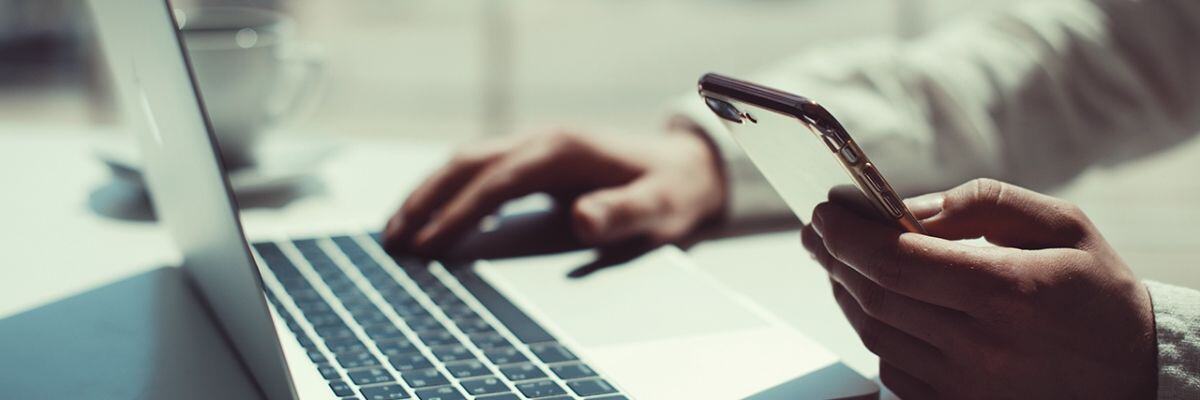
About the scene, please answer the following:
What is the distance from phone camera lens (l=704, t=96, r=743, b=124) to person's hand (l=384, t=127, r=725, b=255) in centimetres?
21

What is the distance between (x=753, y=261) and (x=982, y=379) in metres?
0.24

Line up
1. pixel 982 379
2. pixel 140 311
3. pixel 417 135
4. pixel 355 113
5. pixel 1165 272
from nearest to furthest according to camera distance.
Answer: pixel 982 379 < pixel 140 311 < pixel 1165 272 < pixel 417 135 < pixel 355 113

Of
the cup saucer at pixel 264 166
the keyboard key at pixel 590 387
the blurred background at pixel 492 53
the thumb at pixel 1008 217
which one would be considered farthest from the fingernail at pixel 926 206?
the blurred background at pixel 492 53

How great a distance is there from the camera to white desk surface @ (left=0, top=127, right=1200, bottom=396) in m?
0.57

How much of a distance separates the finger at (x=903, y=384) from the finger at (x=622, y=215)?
0.21m

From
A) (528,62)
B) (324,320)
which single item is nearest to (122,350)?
(324,320)

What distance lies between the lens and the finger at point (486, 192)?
24.6 inches

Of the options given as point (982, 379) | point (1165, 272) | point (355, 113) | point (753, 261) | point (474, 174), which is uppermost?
point (355, 113)

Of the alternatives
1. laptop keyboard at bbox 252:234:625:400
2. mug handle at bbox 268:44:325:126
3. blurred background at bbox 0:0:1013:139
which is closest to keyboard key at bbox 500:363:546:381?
laptop keyboard at bbox 252:234:625:400

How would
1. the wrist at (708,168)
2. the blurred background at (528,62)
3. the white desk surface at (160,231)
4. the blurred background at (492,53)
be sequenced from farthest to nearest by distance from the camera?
the blurred background at (492,53) → the blurred background at (528,62) → the wrist at (708,168) → the white desk surface at (160,231)

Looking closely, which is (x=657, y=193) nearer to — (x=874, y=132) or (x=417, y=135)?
(x=874, y=132)

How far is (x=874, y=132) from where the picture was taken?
0.74 metres

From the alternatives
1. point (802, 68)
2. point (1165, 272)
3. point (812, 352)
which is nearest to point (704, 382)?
point (812, 352)

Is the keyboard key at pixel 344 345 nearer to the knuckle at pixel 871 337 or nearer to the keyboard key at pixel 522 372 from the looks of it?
the keyboard key at pixel 522 372
